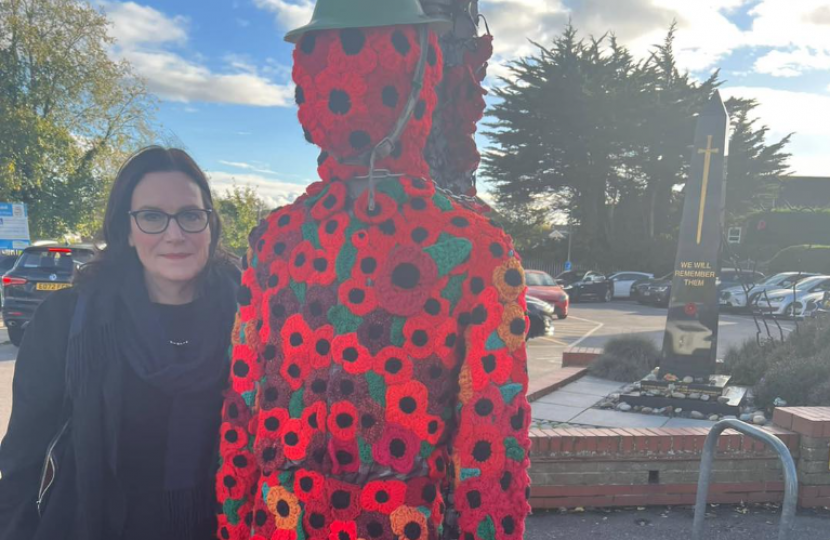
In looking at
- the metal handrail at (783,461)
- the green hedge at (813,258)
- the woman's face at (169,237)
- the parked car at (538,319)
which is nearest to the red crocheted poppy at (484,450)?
the woman's face at (169,237)

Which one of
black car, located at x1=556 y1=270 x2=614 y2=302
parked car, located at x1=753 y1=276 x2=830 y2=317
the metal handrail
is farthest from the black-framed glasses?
black car, located at x1=556 y1=270 x2=614 y2=302

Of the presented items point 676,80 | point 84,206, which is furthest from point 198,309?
point 676,80

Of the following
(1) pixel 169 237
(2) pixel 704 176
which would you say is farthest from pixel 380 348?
(2) pixel 704 176

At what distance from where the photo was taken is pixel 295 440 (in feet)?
4.13

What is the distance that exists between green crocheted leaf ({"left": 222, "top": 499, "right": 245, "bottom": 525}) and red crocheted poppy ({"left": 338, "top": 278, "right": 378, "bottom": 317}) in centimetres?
55

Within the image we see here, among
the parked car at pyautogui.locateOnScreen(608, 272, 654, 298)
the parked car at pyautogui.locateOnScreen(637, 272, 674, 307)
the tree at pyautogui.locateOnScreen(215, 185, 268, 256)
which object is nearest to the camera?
the parked car at pyautogui.locateOnScreen(637, 272, 674, 307)

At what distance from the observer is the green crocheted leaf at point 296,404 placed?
128 centimetres

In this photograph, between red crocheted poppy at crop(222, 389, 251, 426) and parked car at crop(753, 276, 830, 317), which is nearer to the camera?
red crocheted poppy at crop(222, 389, 251, 426)

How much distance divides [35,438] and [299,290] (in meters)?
0.90

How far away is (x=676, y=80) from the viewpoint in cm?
2969

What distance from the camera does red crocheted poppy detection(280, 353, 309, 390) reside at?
129 cm

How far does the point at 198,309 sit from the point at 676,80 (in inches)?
1299

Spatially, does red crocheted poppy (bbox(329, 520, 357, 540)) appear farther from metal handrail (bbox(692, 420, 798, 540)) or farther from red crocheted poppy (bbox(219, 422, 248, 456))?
metal handrail (bbox(692, 420, 798, 540))

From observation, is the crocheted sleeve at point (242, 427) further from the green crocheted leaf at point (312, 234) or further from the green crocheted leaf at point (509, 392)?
the green crocheted leaf at point (509, 392)
